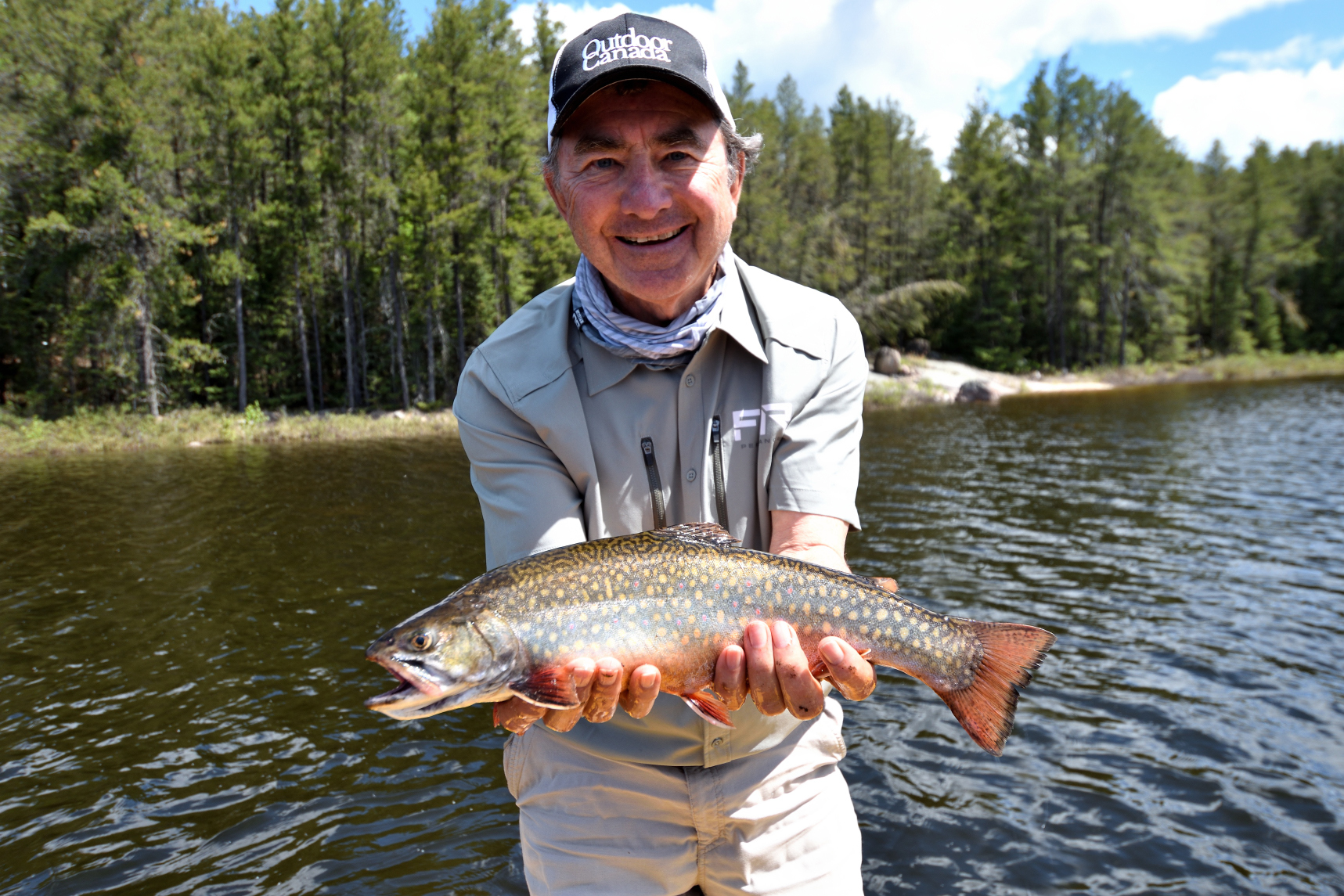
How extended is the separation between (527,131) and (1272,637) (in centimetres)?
3758

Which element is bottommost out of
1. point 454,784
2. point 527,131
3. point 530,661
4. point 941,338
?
point 454,784

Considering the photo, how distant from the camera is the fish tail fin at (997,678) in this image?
276 centimetres

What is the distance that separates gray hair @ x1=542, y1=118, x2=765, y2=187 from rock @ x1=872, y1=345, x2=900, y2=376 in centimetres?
4846

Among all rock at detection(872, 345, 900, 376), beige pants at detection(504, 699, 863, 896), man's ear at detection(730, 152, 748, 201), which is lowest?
beige pants at detection(504, 699, 863, 896)

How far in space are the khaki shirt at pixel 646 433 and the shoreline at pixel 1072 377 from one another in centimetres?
3824

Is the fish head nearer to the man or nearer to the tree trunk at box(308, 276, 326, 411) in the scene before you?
the man

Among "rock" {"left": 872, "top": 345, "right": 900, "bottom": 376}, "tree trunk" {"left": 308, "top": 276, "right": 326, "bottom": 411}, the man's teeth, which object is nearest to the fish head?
the man's teeth

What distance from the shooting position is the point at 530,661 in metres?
2.63

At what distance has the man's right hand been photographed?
254 cm

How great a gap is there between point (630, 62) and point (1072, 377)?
54974 millimetres

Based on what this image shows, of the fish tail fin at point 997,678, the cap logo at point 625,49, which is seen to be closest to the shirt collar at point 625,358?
the cap logo at point 625,49

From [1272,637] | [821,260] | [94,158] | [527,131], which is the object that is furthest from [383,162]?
[1272,637]

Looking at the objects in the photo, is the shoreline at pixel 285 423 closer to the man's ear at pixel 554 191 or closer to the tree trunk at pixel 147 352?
the tree trunk at pixel 147 352

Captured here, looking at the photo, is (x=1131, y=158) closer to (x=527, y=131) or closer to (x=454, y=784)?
(x=527, y=131)
